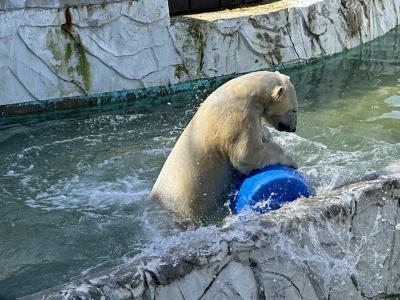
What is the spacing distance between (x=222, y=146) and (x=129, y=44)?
472 cm

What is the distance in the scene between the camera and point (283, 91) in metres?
4.11

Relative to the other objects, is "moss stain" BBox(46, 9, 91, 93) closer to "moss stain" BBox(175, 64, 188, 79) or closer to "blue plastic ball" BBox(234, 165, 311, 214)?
"moss stain" BBox(175, 64, 188, 79)

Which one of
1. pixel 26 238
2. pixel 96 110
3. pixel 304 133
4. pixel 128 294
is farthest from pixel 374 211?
pixel 96 110

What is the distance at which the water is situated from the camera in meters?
4.21

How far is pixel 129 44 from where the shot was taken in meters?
8.41

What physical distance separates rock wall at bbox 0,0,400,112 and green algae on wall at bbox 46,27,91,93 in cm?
1

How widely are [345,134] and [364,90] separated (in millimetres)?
1893

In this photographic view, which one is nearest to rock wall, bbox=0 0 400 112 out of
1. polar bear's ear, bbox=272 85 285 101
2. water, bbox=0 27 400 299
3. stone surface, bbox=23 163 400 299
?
water, bbox=0 27 400 299

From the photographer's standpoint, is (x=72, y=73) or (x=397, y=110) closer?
(x=397, y=110)

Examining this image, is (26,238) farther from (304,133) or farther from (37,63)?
(37,63)

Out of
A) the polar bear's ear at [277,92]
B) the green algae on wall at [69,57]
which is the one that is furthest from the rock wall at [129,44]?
the polar bear's ear at [277,92]

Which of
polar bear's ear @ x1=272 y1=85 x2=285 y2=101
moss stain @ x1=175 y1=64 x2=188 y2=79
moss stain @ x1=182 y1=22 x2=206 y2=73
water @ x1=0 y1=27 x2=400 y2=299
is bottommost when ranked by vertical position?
water @ x1=0 y1=27 x2=400 y2=299

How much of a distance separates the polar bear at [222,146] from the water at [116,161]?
7.6 inches

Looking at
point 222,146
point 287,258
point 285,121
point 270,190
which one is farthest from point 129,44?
point 287,258
